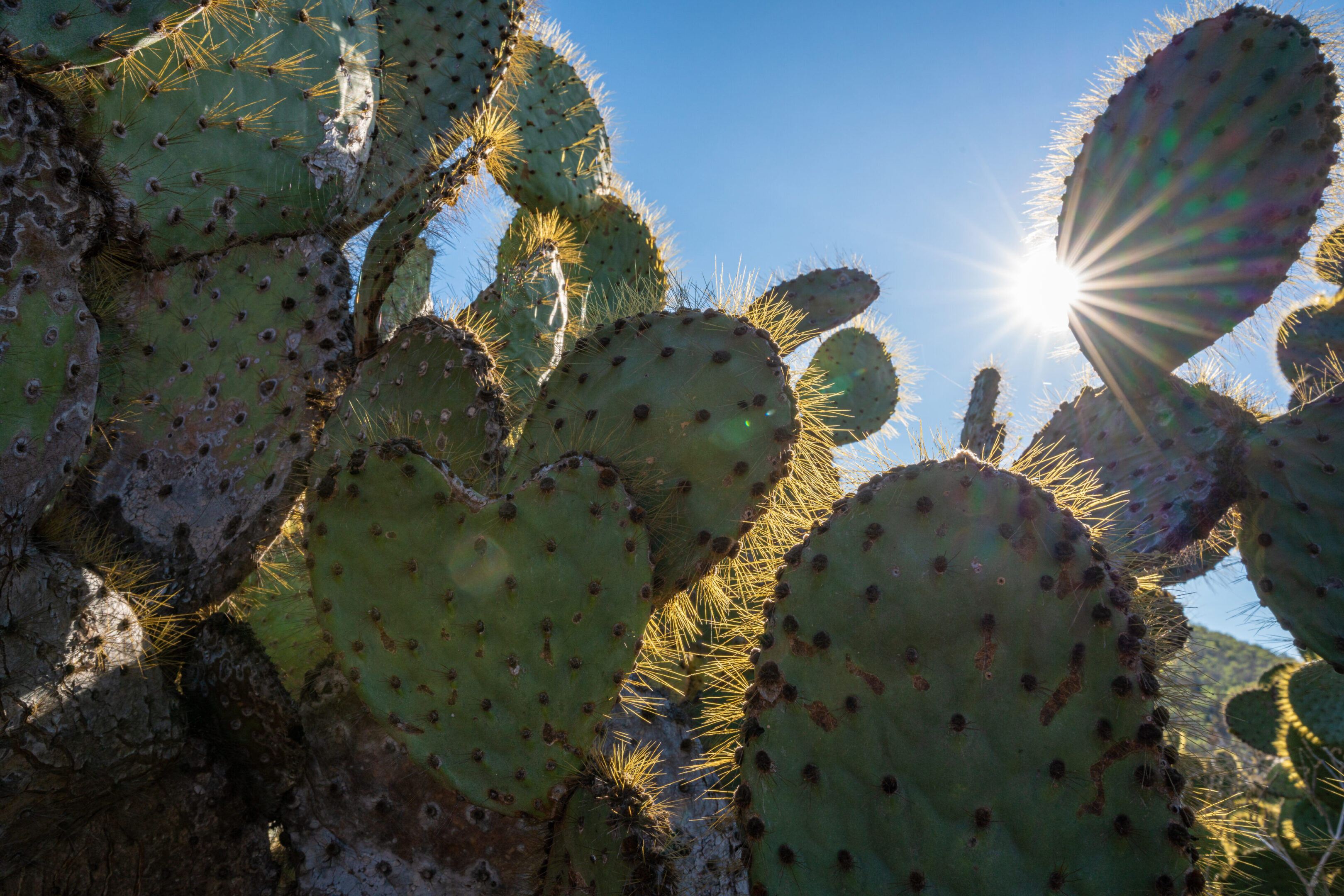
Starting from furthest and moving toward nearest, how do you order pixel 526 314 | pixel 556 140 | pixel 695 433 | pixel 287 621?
pixel 556 140 < pixel 526 314 < pixel 287 621 < pixel 695 433

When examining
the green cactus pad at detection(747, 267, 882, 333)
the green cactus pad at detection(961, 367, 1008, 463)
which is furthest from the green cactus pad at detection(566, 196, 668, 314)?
the green cactus pad at detection(961, 367, 1008, 463)

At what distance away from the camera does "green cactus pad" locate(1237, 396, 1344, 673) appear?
78.9 inches

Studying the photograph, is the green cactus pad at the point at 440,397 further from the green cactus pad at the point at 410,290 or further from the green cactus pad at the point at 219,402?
the green cactus pad at the point at 410,290

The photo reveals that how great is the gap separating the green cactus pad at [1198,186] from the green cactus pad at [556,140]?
6.16 feet

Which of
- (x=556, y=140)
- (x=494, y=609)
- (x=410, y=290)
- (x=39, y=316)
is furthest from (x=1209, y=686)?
(x=410, y=290)

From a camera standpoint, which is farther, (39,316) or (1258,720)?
(1258,720)

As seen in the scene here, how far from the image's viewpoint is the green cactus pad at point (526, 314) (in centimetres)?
238

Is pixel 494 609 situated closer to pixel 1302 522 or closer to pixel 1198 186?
pixel 1302 522

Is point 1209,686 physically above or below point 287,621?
above

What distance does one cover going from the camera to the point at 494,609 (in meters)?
1.48

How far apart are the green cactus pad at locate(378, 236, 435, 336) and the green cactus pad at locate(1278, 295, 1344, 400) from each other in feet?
13.0

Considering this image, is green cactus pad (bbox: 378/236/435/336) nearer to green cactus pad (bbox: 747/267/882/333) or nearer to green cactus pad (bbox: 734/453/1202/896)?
green cactus pad (bbox: 747/267/882/333)

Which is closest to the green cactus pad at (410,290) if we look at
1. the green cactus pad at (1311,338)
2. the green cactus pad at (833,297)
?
the green cactus pad at (833,297)

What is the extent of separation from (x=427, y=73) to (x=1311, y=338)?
4130 millimetres
